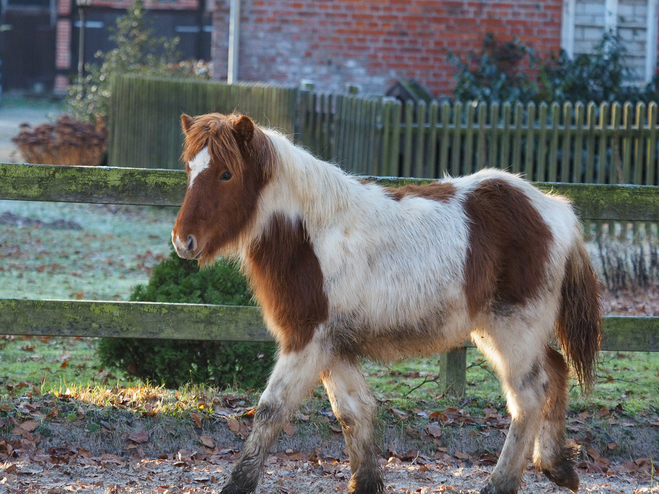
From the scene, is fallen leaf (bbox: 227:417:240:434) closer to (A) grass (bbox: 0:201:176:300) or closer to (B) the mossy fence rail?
(B) the mossy fence rail

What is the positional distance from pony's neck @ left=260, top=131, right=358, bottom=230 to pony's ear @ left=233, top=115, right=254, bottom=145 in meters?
0.16

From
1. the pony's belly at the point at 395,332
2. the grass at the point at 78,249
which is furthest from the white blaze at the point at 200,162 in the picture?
the grass at the point at 78,249

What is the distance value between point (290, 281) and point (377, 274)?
412mm

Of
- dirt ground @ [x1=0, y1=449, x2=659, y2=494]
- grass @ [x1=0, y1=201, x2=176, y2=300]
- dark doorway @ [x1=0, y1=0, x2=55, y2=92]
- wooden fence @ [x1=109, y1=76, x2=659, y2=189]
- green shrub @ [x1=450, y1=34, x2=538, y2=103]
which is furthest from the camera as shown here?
dark doorway @ [x1=0, y1=0, x2=55, y2=92]

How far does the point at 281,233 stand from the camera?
3842 mm

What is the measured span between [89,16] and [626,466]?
30524 millimetres

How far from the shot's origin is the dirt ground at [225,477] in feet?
13.8

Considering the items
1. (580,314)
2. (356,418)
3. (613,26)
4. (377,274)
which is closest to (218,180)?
(377,274)

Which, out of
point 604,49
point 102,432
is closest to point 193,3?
point 604,49

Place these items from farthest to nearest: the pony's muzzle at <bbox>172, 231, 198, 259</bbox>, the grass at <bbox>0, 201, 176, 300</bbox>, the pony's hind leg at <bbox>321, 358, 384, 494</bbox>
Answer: the grass at <bbox>0, 201, 176, 300</bbox> < the pony's hind leg at <bbox>321, 358, 384, 494</bbox> < the pony's muzzle at <bbox>172, 231, 198, 259</bbox>

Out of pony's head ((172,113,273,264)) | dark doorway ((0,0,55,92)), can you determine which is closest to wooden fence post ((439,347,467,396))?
pony's head ((172,113,273,264))

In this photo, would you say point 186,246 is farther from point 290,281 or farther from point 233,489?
point 233,489

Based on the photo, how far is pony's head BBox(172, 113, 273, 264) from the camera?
11.9 ft

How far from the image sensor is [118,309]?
4898mm
